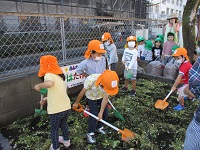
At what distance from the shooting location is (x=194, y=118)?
145 centimetres

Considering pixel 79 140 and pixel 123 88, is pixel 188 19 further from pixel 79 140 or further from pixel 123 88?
pixel 79 140

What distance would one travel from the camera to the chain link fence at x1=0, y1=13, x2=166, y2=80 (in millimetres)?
3117

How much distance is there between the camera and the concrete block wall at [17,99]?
2846mm

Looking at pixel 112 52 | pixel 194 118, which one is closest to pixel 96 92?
pixel 194 118

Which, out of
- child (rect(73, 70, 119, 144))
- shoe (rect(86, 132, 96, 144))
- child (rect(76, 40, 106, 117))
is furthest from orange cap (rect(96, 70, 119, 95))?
shoe (rect(86, 132, 96, 144))

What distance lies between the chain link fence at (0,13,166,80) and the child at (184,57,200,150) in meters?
2.67

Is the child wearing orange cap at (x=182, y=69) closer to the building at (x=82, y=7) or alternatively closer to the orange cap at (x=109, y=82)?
the orange cap at (x=109, y=82)

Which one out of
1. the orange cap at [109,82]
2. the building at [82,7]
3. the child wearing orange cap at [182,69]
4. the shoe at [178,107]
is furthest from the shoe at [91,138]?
the building at [82,7]

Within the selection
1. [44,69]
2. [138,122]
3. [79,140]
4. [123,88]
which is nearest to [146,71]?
[123,88]

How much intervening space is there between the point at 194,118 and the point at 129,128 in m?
1.54

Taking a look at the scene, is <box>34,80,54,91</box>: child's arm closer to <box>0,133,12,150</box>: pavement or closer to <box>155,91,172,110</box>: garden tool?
<box>0,133,12,150</box>: pavement

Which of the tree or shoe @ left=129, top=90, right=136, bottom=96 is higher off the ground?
the tree

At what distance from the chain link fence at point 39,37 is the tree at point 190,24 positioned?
218cm

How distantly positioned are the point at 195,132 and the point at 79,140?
1657 millimetres
